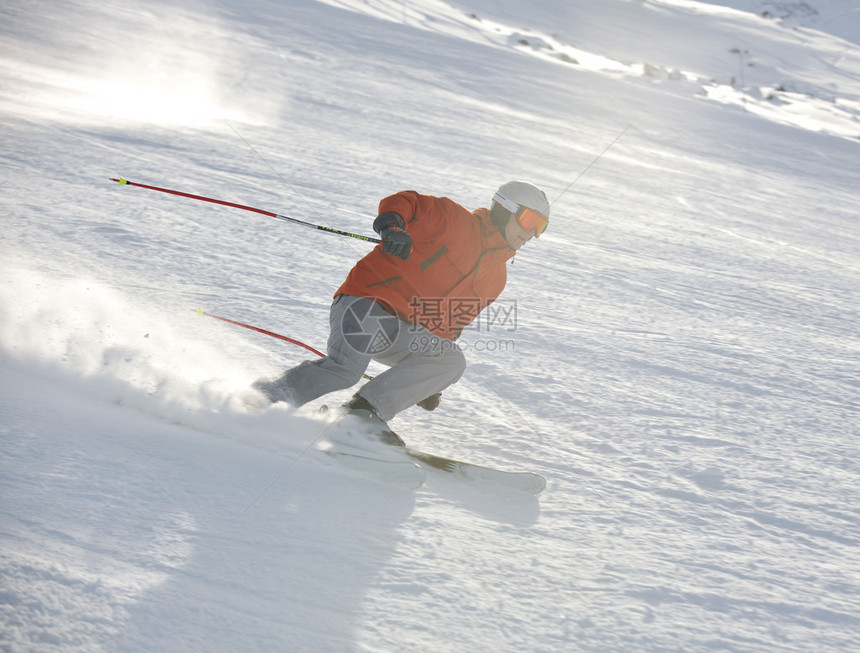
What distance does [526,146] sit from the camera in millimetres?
10773

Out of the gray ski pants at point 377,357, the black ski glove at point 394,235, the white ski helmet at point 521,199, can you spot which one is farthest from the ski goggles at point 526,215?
the gray ski pants at point 377,357

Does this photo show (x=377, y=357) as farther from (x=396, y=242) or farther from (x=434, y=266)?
(x=396, y=242)

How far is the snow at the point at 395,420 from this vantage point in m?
1.78

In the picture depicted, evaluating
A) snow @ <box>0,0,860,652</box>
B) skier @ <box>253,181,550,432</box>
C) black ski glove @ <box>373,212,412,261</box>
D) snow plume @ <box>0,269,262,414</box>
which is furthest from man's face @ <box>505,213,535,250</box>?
snow plume @ <box>0,269,262,414</box>

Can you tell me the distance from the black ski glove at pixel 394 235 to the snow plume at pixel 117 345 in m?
0.78

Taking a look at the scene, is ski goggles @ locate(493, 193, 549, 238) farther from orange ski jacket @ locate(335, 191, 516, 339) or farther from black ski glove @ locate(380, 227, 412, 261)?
black ski glove @ locate(380, 227, 412, 261)

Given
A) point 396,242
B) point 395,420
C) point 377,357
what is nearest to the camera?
point 396,242

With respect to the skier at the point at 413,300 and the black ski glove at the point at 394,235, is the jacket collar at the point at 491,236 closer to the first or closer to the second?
the skier at the point at 413,300

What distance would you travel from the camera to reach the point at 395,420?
10.0ft

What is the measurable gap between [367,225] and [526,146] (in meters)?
5.58

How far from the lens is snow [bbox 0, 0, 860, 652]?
5.85 feet

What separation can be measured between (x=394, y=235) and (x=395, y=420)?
32.8 inches

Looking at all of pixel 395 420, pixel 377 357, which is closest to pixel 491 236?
pixel 377 357

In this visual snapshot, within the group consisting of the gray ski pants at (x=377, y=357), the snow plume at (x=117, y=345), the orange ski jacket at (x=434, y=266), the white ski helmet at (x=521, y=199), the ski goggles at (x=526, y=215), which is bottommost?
the snow plume at (x=117, y=345)
